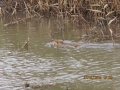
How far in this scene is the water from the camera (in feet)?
15.1

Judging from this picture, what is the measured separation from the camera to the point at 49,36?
686 centimetres

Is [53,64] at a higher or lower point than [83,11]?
lower

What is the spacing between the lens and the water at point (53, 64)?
4609 mm

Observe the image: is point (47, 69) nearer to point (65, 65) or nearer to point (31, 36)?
point (65, 65)

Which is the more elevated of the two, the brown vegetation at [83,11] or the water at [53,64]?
the brown vegetation at [83,11]

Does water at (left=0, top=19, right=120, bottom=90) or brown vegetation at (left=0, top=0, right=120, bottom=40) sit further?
brown vegetation at (left=0, top=0, right=120, bottom=40)

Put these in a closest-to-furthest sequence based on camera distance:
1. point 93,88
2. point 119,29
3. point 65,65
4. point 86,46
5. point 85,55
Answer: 1. point 93,88
2. point 65,65
3. point 85,55
4. point 86,46
5. point 119,29

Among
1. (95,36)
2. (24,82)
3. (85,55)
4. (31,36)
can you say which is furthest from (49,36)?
(24,82)

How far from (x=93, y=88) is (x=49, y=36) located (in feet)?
8.36

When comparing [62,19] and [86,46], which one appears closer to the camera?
[86,46]

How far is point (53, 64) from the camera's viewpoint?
17.6 feet

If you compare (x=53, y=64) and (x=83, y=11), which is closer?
(x=53, y=64)

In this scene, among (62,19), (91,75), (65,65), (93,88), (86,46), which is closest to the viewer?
(93,88)

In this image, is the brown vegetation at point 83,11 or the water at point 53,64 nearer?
the water at point 53,64
